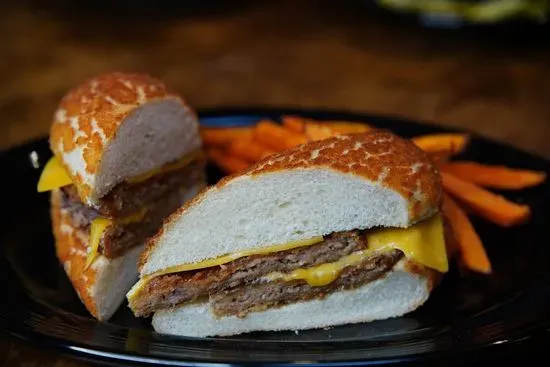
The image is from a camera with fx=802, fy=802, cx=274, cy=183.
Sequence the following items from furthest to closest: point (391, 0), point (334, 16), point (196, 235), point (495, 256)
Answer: point (334, 16)
point (391, 0)
point (495, 256)
point (196, 235)

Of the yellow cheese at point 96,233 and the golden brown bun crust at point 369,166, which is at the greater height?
the golden brown bun crust at point 369,166

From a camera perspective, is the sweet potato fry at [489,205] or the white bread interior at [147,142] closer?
the white bread interior at [147,142]

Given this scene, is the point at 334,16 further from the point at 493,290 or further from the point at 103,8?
the point at 493,290

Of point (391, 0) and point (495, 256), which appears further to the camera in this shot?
point (391, 0)

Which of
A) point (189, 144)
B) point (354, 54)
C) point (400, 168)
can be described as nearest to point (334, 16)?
point (354, 54)

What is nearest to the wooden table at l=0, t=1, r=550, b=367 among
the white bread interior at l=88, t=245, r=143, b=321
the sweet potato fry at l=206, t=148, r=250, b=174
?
the sweet potato fry at l=206, t=148, r=250, b=174

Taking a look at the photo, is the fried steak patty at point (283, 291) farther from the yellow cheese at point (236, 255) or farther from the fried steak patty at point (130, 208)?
the fried steak patty at point (130, 208)

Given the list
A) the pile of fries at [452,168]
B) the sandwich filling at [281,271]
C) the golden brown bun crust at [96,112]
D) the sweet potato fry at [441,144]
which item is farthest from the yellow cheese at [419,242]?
the golden brown bun crust at [96,112]
